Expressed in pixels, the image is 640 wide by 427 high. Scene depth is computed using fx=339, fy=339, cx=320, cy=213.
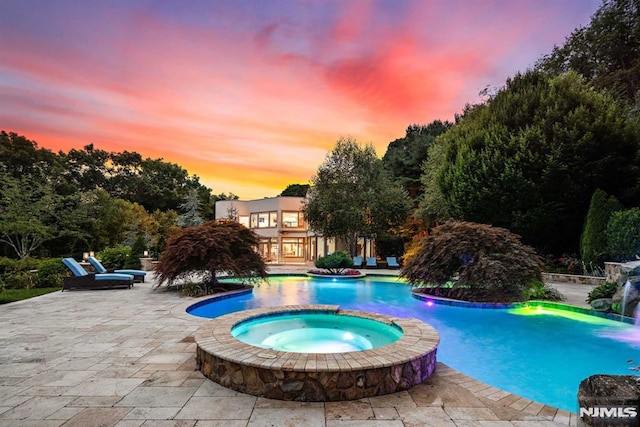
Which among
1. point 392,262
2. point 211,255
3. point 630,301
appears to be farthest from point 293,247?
point 630,301

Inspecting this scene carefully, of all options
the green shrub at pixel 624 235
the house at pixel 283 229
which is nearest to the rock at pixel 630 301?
the green shrub at pixel 624 235

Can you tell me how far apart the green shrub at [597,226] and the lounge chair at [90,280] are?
16.3m

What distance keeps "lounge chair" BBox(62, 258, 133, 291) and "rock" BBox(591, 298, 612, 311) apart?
514 inches

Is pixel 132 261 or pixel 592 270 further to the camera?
pixel 132 261

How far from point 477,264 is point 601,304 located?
278 cm

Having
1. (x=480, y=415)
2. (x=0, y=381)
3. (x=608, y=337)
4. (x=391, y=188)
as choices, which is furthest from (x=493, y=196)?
(x=0, y=381)

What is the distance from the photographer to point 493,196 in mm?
14445

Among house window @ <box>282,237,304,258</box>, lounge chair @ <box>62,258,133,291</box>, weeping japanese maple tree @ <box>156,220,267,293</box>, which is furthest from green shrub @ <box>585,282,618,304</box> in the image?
house window @ <box>282,237,304,258</box>

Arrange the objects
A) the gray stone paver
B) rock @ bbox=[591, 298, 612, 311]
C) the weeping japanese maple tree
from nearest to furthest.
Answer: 1. the gray stone paver
2. rock @ bbox=[591, 298, 612, 311]
3. the weeping japanese maple tree

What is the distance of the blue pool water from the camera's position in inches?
187

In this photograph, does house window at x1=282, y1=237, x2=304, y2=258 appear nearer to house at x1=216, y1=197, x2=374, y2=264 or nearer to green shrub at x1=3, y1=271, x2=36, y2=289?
house at x1=216, y1=197, x2=374, y2=264

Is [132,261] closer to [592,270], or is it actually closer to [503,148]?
[503,148]

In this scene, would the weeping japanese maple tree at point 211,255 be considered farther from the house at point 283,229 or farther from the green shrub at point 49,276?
the house at point 283,229

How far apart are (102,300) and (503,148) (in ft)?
50.3
